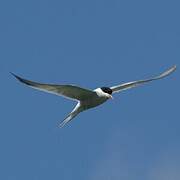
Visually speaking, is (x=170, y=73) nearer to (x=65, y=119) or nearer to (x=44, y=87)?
(x=65, y=119)

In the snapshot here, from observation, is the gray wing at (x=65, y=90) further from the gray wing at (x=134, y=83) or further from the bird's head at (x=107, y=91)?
the gray wing at (x=134, y=83)

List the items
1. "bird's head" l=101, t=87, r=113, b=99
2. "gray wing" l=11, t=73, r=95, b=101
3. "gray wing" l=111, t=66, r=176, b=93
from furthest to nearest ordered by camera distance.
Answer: "gray wing" l=111, t=66, r=176, b=93 → "bird's head" l=101, t=87, r=113, b=99 → "gray wing" l=11, t=73, r=95, b=101

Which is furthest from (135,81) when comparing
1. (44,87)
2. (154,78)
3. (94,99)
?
(44,87)

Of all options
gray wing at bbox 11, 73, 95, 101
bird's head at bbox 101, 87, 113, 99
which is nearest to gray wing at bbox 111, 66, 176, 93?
bird's head at bbox 101, 87, 113, 99

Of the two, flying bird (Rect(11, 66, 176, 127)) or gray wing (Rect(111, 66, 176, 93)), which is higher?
gray wing (Rect(111, 66, 176, 93))

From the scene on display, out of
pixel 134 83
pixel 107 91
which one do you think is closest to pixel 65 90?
pixel 107 91

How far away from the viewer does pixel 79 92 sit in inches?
1065

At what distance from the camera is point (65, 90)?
26.7 m

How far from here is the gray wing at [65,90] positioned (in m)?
25.1

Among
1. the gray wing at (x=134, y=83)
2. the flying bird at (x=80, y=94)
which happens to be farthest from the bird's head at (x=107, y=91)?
the gray wing at (x=134, y=83)

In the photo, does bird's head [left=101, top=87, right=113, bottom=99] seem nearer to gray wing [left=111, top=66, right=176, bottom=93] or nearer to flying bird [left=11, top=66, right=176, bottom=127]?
flying bird [left=11, top=66, right=176, bottom=127]

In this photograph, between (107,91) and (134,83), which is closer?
(107,91)

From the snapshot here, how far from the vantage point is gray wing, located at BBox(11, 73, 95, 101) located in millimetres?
25125

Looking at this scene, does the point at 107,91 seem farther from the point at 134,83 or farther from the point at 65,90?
the point at 134,83
